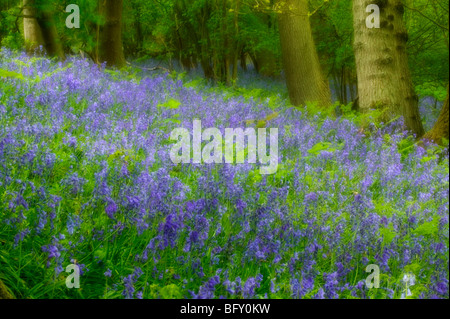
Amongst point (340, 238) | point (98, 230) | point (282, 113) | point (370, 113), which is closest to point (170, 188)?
point (98, 230)

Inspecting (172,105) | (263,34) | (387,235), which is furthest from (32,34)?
(387,235)

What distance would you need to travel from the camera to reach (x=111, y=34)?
451 inches

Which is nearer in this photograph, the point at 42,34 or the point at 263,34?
the point at 42,34

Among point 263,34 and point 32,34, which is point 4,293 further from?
point 263,34

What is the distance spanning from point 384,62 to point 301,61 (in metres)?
3.19

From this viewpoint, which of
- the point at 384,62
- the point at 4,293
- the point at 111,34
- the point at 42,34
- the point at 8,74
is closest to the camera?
the point at 4,293

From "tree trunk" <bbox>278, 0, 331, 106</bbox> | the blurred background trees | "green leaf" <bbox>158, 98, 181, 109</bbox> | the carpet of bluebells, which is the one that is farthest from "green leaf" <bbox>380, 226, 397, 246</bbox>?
"tree trunk" <bbox>278, 0, 331, 106</bbox>

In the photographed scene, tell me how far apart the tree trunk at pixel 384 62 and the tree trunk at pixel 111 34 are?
686 centimetres

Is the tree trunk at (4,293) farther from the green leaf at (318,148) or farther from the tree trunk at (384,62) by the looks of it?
the tree trunk at (384,62)

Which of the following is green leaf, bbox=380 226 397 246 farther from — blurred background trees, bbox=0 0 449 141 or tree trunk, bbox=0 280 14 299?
blurred background trees, bbox=0 0 449 141

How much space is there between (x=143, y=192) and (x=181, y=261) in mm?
468

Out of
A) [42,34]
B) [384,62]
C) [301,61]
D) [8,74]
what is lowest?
[8,74]

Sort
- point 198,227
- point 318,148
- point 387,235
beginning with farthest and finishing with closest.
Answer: point 318,148, point 387,235, point 198,227
